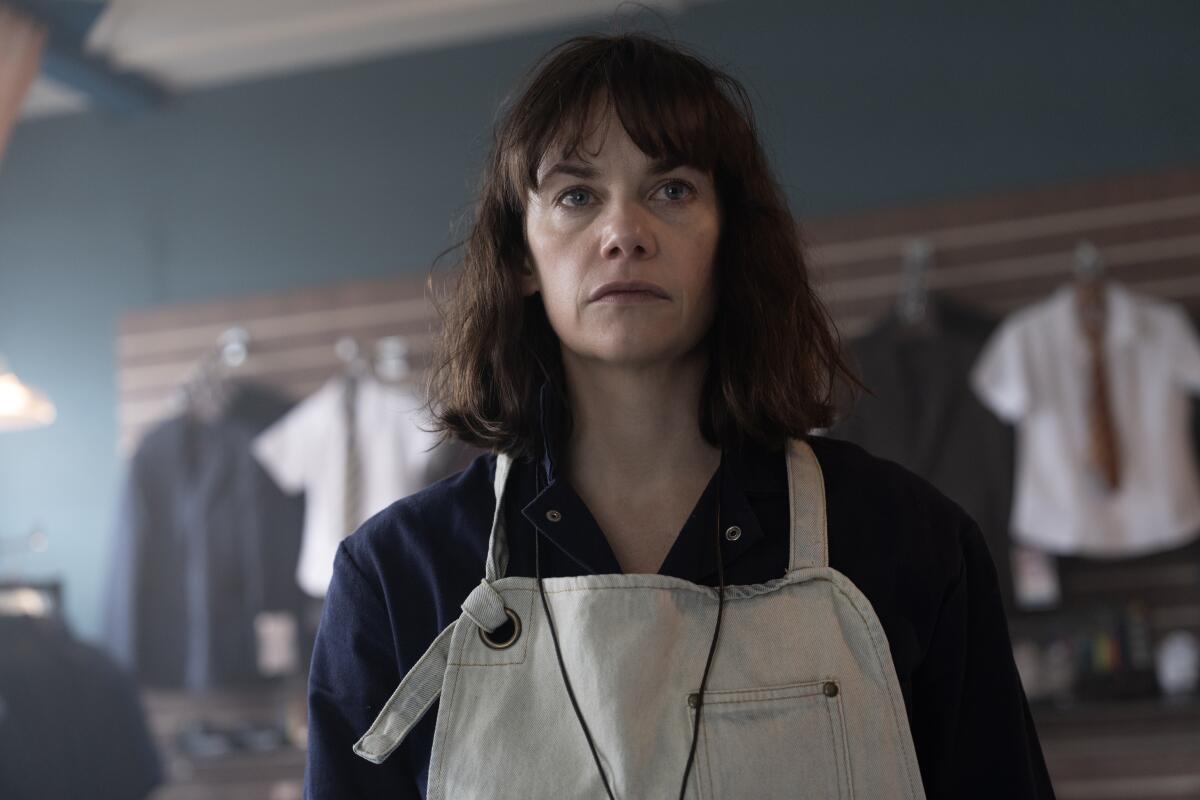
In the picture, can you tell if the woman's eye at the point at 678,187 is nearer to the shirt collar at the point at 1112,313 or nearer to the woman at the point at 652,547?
the woman at the point at 652,547

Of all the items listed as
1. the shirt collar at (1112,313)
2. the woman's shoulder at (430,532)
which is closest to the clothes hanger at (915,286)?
the shirt collar at (1112,313)

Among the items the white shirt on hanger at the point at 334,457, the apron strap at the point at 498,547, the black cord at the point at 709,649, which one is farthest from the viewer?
the white shirt on hanger at the point at 334,457

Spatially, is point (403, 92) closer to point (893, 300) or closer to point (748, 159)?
point (893, 300)

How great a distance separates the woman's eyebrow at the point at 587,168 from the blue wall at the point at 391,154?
309 cm

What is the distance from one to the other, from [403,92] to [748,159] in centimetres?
391

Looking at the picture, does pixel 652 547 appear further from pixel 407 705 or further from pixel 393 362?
pixel 393 362

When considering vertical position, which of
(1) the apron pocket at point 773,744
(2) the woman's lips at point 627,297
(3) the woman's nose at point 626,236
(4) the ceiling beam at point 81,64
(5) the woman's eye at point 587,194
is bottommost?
(1) the apron pocket at point 773,744

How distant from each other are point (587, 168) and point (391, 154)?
3.90m

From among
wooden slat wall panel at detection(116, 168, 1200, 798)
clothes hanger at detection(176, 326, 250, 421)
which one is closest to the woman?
wooden slat wall panel at detection(116, 168, 1200, 798)

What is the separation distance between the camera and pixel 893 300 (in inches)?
175

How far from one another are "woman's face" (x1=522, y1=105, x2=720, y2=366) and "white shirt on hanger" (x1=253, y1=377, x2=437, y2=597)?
308cm

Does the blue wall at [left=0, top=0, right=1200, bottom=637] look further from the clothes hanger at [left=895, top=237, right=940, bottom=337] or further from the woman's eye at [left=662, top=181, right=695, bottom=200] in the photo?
the woman's eye at [left=662, top=181, right=695, bottom=200]

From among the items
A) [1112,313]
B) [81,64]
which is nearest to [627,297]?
[1112,313]

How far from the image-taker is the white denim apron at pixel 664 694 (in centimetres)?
120
